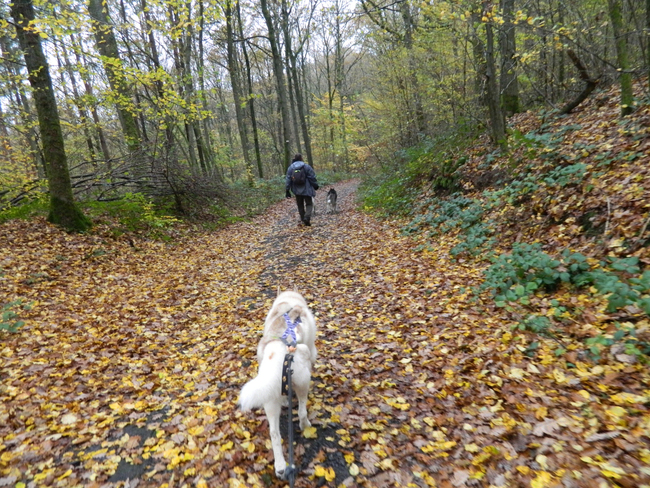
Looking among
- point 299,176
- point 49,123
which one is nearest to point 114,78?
point 49,123

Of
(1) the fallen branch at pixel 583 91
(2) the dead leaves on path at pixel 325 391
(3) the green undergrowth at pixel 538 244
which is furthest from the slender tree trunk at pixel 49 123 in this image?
(1) the fallen branch at pixel 583 91

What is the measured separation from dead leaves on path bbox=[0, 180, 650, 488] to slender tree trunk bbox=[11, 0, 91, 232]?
172 centimetres

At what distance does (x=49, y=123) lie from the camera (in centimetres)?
817

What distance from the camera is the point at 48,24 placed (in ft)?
24.5

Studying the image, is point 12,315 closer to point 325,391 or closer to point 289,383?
point 325,391

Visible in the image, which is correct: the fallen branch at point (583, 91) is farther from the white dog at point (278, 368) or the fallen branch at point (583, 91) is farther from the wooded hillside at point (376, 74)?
the white dog at point (278, 368)

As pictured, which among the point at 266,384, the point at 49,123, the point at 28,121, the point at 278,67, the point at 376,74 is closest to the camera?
the point at 266,384

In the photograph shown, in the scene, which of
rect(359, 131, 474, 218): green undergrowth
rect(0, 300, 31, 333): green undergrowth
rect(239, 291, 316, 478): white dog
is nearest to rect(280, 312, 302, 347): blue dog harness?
rect(239, 291, 316, 478): white dog

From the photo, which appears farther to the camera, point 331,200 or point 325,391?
point 331,200

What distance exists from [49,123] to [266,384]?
9327 millimetres

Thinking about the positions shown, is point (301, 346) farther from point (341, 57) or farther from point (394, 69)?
point (341, 57)

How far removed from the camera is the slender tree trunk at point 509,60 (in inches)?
328

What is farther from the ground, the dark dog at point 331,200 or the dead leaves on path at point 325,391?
the dark dog at point 331,200

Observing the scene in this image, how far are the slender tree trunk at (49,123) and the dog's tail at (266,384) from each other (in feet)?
27.9
